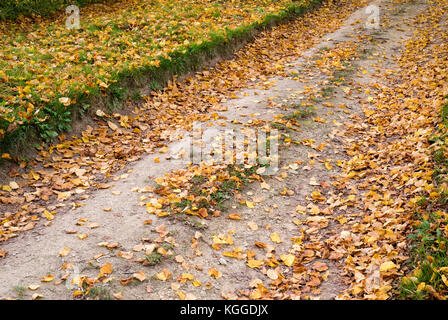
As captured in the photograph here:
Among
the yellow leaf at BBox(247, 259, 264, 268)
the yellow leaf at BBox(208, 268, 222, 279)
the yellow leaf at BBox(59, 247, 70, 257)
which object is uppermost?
the yellow leaf at BBox(59, 247, 70, 257)

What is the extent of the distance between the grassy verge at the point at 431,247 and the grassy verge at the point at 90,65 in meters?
4.95

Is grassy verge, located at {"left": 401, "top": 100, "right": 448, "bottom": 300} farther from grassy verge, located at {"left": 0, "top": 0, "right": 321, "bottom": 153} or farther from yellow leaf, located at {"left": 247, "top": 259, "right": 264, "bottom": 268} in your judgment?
grassy verge, located at {"left": 0, "top": 0, "right": 321, "bottom": 153}

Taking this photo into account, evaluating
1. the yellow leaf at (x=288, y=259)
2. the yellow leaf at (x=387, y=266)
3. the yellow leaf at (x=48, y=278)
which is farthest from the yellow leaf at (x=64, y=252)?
the yellow leaf at (x=387, y=266)

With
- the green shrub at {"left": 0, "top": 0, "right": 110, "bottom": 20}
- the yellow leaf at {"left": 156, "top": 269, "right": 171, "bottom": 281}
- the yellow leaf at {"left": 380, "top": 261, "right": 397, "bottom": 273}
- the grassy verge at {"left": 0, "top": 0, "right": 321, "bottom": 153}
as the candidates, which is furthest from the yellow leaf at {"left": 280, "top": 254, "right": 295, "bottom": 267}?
the green shrub at {"left": 0, "top": 0, "right": 110, "bottom": 20}

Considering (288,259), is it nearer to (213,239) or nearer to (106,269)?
(213,239)

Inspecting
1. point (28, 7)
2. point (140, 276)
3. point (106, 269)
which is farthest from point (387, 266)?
point (28, 7)

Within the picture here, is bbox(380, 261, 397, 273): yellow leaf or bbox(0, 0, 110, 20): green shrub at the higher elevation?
bbox(0, 0, 110, 20): green shrub

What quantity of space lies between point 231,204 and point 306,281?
136cm

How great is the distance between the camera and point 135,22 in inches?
372

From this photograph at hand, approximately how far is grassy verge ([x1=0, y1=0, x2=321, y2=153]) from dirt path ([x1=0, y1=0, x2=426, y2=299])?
1.53 meters

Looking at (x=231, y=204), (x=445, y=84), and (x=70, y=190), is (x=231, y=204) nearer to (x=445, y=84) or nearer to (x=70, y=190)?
(x=70, y=190)

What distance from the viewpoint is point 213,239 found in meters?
3.88

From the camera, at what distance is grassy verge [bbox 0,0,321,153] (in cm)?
528
